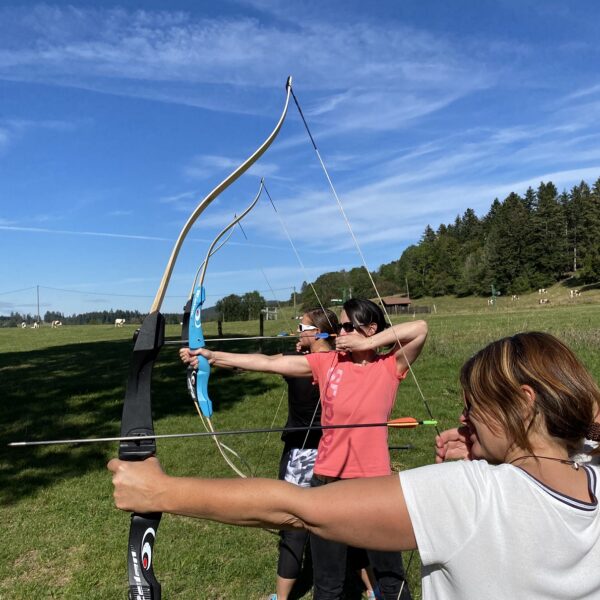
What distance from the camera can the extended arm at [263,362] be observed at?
2.51 meters

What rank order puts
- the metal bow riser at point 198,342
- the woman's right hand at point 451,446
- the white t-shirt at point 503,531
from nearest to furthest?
1. the white t-shirt at point 503,531
2. the woman's right hand at point 451,446
3. the metal bow riser at point 198,342

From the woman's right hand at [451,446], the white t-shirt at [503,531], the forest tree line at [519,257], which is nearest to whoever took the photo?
the white t-shirt at [503,531]

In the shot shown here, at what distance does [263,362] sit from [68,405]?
6.53 meters

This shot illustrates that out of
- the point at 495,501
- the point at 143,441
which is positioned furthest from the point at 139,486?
the point at 495,501

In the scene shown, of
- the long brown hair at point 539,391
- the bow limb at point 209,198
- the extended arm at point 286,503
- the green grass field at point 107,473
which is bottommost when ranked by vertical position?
the green grass field at point 107,473

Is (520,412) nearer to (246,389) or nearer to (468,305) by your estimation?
(246,389)

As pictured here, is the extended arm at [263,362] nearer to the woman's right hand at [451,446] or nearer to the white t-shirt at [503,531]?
the woman's right hand at [451,446]

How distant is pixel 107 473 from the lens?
202 inches

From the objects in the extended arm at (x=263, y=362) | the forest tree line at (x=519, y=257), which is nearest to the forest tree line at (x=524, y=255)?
the forest tree line at (x=519, y=257)

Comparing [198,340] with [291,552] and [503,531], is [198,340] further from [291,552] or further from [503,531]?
[503,531]

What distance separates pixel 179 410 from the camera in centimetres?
790

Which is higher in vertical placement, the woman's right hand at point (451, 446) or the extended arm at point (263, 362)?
the extended arm at point (263, 362)

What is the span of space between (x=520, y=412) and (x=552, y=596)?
311 mm

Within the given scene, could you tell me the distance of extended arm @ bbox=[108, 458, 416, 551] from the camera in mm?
909
